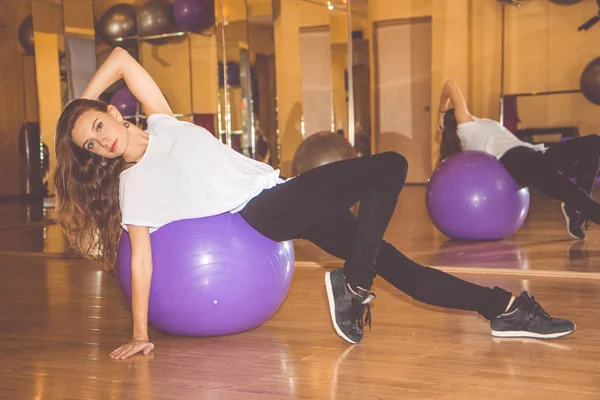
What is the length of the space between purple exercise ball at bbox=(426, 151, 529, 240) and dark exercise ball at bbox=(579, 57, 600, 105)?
16.1ft

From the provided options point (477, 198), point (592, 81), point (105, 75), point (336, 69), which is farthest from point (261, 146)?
point (105, 75)

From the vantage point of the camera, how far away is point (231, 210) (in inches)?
98.8

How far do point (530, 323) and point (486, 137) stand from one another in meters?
Result: 2.54

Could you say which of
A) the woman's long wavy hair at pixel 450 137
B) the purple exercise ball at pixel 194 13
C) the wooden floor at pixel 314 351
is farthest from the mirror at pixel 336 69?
the wooden floor at pixel 314 351

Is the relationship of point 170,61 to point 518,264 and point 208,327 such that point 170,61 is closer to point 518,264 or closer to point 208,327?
point 518,264

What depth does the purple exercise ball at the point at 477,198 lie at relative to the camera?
15.2ft

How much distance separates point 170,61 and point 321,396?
24.6 feet

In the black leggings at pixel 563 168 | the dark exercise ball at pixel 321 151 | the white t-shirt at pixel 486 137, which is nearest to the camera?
the black leggings at pixel 563 168

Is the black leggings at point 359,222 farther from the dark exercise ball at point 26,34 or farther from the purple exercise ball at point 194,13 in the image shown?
the dark exercise ball at point 26,34

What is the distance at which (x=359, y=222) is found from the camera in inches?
92.8

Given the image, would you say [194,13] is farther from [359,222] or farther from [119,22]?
[359,222]

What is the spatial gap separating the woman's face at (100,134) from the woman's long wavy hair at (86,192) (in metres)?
0.03

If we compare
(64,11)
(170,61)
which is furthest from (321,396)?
(170,61)

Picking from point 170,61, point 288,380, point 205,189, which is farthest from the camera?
point 170,61
